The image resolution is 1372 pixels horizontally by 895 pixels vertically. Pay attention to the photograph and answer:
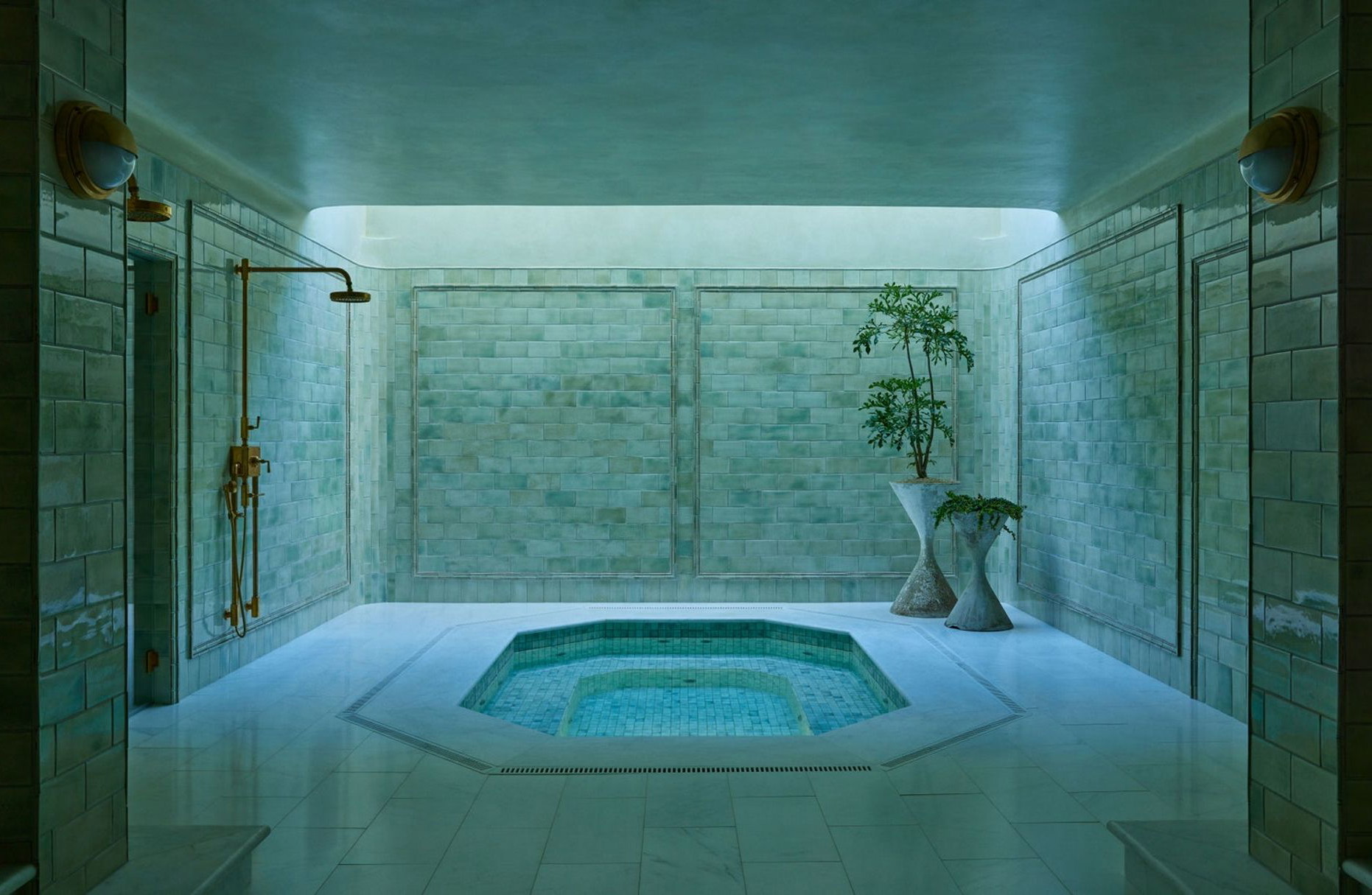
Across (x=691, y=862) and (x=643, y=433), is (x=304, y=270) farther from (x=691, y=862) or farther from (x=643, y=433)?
(x=691, y=862)

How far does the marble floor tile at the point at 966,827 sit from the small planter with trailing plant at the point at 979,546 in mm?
3270

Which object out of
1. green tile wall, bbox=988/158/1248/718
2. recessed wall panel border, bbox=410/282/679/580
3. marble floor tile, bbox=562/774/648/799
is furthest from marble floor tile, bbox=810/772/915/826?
recessed wall panel border, bbox=410/282/679/580

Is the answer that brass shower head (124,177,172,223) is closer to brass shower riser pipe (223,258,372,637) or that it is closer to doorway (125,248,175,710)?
doorway (125,248,175,710)

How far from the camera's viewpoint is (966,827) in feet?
11.0

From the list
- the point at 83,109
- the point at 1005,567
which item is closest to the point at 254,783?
the point at 83,109

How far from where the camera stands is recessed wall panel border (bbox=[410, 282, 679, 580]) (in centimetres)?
792

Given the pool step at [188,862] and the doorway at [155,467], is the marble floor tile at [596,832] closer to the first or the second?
the pool step at [188,862]

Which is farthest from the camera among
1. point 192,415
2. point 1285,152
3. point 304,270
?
point 304,270

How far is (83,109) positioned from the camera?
2369mm

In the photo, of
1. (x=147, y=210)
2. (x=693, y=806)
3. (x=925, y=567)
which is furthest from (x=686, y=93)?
(x=925, y=567)

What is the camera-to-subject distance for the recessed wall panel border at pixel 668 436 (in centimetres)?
Answer: 792

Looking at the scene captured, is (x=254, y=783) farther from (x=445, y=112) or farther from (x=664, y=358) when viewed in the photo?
(x=664, y=358)

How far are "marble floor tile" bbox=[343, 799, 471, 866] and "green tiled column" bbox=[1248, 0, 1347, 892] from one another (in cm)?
237
